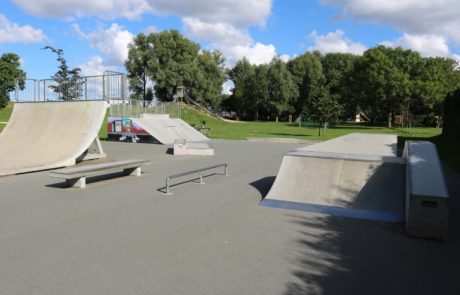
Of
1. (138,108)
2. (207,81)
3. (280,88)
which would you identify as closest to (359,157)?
(138,108)

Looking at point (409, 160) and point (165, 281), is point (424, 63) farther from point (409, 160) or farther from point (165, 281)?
point (165, 281)

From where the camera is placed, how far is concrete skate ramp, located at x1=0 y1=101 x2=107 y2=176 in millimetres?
11824

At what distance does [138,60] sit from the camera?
55.9 m

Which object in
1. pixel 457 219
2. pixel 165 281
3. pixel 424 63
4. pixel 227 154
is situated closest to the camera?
pixel 165 281

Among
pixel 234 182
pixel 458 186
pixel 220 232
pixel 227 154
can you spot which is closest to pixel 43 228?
pixel 220 232

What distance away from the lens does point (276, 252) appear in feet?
15.6

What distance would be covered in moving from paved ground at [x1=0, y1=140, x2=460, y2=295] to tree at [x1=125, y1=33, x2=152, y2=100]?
50.8 meters

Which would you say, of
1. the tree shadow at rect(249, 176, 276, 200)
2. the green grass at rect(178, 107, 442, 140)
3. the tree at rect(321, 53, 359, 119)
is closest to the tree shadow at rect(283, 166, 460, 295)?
the tree shadow at rect(249, 176, 276, 200)

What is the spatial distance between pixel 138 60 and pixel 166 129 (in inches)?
1413

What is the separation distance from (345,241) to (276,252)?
1132mm

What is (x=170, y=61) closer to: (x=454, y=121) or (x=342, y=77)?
(x=342, y=77)

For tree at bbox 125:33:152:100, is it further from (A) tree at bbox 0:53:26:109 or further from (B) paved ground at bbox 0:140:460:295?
(B) paved ground at bbox 0:140:460:295

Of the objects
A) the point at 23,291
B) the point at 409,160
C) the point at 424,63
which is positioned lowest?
the point at 23,291

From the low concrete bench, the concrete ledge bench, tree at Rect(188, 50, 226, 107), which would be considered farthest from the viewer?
tree at Rect(188, 50, 226, 107)
